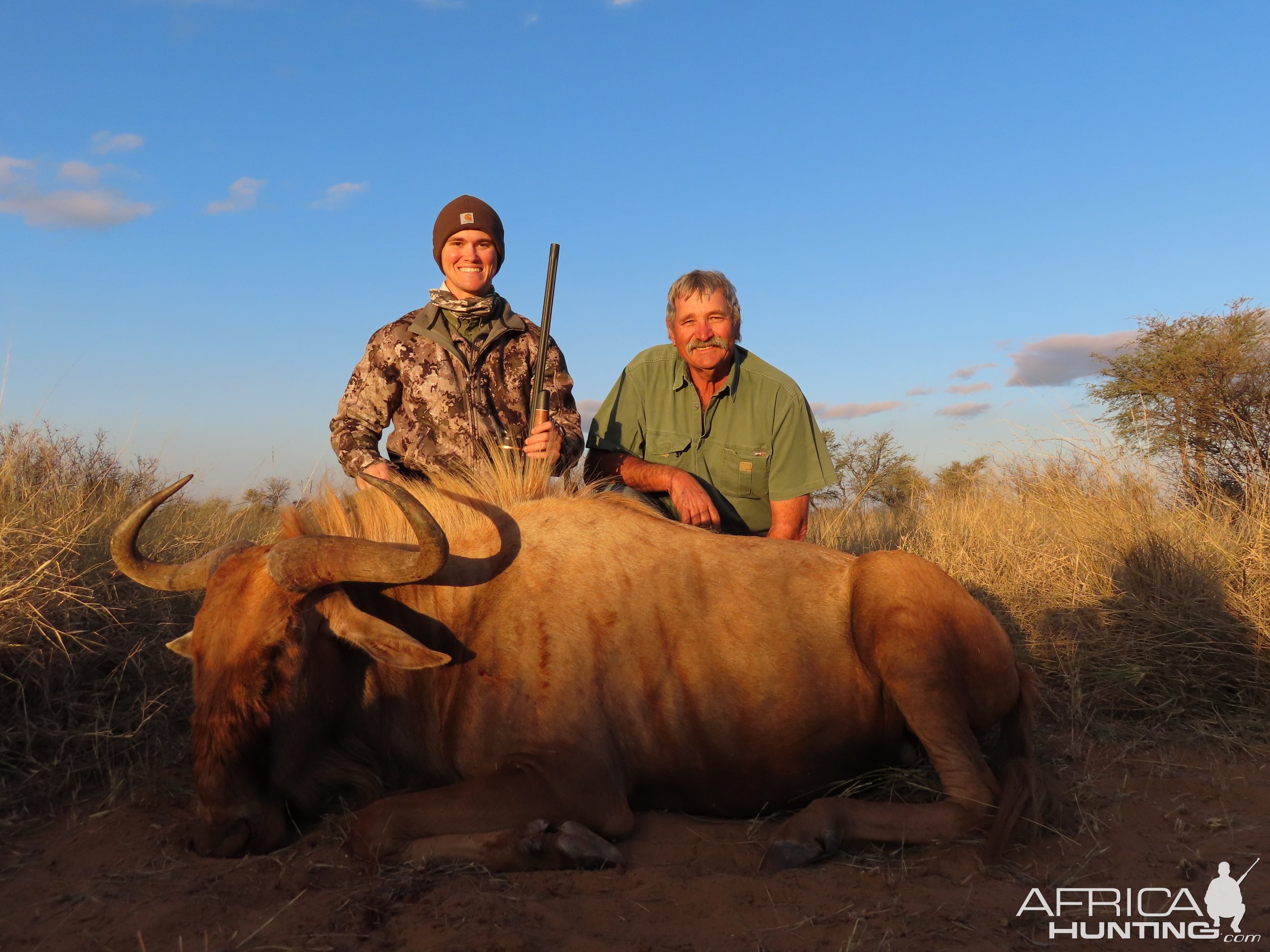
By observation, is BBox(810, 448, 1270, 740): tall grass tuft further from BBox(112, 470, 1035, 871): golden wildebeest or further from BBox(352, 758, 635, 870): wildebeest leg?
BBox(352, 758, 635, 870): wildebeest leg

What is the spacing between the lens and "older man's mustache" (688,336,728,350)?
6.14m

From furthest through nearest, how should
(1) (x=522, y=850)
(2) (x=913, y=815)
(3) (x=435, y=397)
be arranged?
(3) (x=435, y=397), (2) (x=913, y=815), (1) (x=522, y=850)

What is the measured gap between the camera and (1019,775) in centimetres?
376

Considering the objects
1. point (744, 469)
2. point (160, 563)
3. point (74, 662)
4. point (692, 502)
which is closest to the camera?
point (160, 563)

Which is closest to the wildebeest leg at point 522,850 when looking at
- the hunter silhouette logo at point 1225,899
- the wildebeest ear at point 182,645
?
the wildebeest ear at point 182,645

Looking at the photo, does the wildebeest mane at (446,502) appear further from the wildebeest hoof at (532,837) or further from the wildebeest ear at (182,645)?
the wildebeest hoof at (532,837)

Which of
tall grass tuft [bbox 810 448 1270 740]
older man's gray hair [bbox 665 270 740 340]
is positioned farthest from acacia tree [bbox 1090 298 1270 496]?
older man's gray hair [bbox 665 270 740 340]

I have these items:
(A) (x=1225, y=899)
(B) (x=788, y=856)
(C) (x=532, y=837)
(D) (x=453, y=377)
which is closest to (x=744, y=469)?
(D) (x=453, y=377)

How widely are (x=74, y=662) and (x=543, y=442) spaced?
103 inches

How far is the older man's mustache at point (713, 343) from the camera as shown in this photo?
614cm

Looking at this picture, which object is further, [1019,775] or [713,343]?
[713,343]

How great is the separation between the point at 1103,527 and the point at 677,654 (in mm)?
4735

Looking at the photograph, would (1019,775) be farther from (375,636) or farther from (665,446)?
(665,446)

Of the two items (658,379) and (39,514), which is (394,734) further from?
(658,379)
